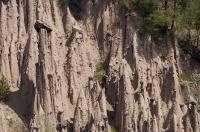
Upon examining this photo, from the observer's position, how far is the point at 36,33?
172 feet

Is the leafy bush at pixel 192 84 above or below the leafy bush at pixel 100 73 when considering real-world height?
below

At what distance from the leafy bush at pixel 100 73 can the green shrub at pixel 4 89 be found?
8139 mm

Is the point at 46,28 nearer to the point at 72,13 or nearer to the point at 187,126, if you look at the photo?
the point at 72,13

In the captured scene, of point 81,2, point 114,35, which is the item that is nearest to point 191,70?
point 114,35

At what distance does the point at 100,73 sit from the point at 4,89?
9.11 metres

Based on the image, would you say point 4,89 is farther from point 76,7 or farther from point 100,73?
point 76,7

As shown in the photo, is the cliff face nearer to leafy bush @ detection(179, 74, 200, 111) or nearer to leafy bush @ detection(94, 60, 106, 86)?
leafy bush @ detection(94, 60, 106, 86)

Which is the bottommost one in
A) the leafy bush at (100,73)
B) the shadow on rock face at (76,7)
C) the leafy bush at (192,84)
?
the leafy bush at (192,84)

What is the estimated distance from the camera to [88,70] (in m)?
54.1

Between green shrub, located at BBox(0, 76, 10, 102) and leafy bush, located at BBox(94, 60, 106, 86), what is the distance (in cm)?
814

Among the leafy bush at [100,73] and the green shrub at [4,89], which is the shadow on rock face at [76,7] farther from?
the green shrub at [4,89]

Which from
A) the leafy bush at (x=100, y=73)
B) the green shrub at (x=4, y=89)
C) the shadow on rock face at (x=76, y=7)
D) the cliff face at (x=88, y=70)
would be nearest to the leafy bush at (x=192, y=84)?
the cliff face at (x=88, y=70)

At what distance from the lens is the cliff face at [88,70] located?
162 ft

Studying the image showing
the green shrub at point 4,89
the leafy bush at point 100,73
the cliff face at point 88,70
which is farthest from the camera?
the leafy bush at point 100,73
